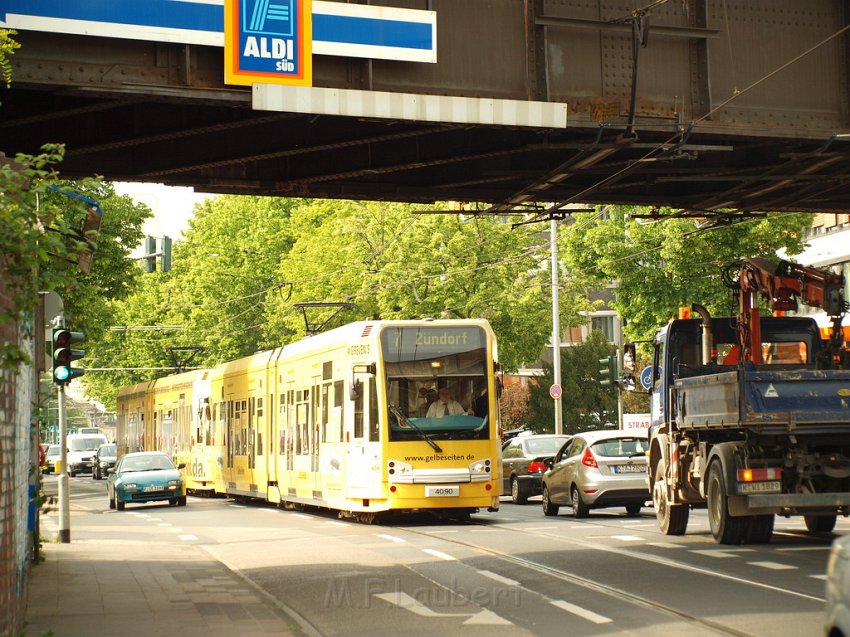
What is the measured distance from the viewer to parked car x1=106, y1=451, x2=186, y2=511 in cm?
3481

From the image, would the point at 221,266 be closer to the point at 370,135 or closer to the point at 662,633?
the point at 370,135

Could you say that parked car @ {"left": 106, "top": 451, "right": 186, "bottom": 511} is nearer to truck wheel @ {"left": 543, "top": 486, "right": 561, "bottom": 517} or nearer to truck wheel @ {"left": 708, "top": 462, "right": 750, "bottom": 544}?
truck wheel @ {"left": 543, "top": 486, "right": 561, "bottom": 517}

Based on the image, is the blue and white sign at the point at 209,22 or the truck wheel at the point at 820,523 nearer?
the blue and white sign at the point at 209,22

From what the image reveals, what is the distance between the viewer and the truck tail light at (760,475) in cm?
1677

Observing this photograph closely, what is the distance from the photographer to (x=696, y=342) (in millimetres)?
20297

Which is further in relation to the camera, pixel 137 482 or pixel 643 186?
pixel 137 482

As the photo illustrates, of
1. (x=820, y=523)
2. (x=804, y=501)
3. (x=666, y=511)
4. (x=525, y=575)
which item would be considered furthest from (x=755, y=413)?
(x=820, y=523)

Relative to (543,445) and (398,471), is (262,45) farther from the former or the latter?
(543,445)

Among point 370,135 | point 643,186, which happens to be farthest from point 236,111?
point 643,186

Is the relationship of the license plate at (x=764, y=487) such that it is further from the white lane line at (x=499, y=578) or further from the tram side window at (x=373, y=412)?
the tram side window at (x=373, y=412)

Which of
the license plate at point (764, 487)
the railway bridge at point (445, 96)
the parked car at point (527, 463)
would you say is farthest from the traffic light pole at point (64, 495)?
the parked car at point (527, 463)

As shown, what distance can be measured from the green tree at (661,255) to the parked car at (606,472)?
47.8ft

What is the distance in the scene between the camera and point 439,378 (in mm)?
23891

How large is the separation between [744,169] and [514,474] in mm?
16315
